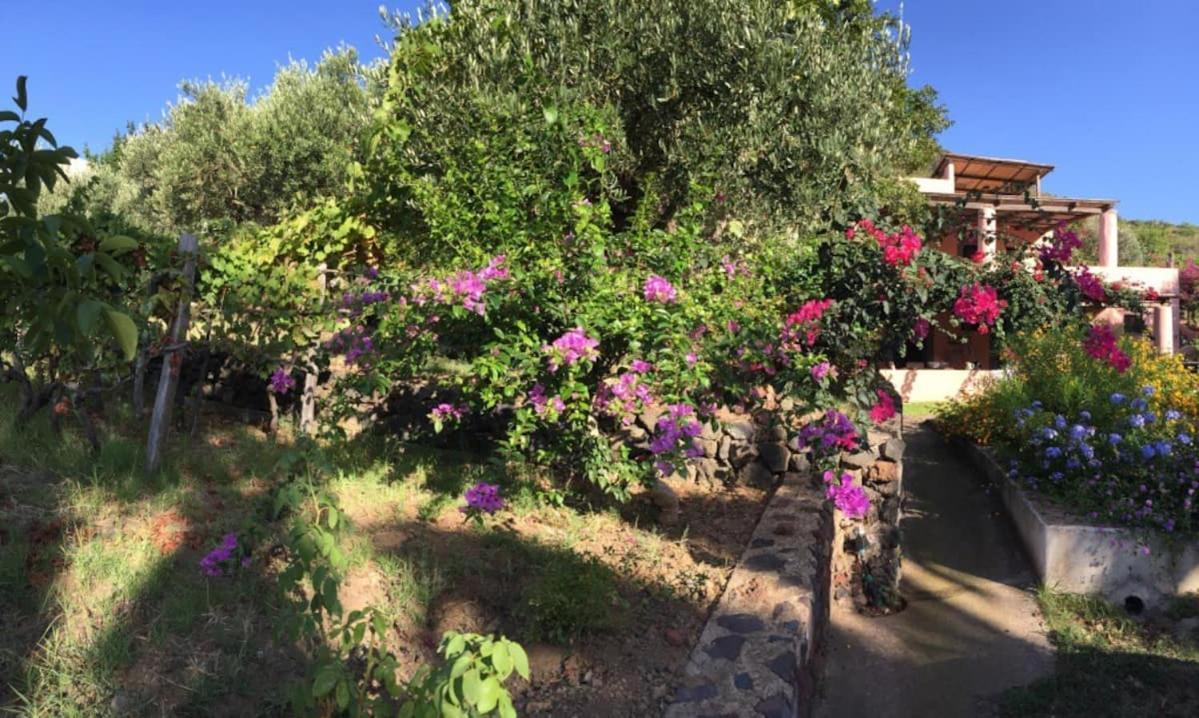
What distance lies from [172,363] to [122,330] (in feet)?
12.8

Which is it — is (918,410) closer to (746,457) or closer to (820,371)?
(746,457)

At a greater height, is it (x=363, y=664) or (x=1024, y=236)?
(x=1024, y=236)

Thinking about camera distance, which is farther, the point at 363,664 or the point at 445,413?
the point at 445,413

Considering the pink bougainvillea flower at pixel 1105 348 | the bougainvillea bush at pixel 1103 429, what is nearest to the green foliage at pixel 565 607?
the bougainvillea bush at pixel 1103 429

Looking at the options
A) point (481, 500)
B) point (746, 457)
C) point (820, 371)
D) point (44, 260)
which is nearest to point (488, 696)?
point (44, 260)

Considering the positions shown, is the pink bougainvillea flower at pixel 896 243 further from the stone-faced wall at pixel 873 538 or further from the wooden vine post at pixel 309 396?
the wooden vine post at pixel 309 396

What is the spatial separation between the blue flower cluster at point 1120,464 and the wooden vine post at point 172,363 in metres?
6.70

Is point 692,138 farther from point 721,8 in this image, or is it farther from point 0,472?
point 0,472

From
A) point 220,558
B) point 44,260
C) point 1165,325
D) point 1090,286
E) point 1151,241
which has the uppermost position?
point 1151,241

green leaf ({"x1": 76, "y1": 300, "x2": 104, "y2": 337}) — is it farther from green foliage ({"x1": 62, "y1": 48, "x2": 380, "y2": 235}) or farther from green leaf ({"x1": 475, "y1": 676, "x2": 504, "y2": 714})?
green foliage ({"x1": 62, "y1": 48, "x2": 380, "y2": 235})

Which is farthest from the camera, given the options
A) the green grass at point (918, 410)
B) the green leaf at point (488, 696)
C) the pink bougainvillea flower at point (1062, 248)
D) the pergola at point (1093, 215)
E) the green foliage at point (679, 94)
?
the pergola at point (1093, 215)

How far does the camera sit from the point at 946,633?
5070mm

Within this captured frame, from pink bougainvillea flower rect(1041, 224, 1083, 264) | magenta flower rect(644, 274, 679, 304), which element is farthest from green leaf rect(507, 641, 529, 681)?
pink bougainvillea flower rect(1041, 224, 1083, 264)

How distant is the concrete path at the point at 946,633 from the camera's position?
4232 mm
